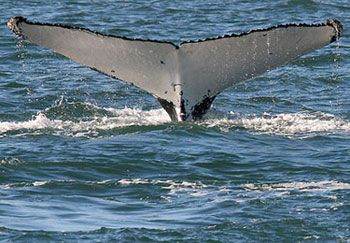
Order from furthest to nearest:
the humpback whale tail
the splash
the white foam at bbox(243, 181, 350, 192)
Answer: the splash < the humpback whale tail < the white foam at bbox(243, 181, 350, 192)

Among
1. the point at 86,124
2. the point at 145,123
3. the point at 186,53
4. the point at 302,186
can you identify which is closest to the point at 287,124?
the point at 145,123

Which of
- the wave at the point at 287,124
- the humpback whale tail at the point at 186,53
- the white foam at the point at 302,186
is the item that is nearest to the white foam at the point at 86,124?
the wave at the point at 287,124

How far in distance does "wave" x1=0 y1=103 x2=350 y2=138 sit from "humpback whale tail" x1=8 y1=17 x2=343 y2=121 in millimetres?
1150

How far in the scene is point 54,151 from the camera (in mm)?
10414

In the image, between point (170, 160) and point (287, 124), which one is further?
point (287, 124)

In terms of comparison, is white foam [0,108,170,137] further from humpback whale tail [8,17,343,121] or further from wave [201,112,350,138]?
humpback whale tail [8,17,343,121]

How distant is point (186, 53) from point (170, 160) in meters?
1.21

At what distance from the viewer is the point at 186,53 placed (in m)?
10.1

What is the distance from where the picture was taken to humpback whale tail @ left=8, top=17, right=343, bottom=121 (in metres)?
9.73

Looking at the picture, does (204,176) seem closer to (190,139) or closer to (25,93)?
(190,139)

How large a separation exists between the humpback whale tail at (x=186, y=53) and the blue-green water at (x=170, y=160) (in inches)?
31.9

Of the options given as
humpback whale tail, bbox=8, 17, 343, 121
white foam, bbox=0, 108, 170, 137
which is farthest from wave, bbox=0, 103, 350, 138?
humpback whale tail, bbox=8, 17, 343, 121

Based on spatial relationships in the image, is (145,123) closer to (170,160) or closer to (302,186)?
(170,160)

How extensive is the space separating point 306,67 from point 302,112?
4593mm
